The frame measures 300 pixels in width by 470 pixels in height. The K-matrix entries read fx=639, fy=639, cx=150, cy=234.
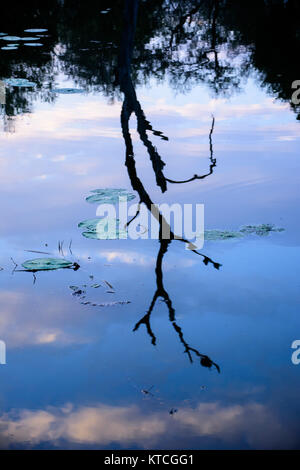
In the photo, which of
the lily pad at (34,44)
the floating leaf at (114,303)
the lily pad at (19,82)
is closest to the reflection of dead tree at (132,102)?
the lily pad at (19,82)

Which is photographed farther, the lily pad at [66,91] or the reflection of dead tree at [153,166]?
the lily pad at [66,91]

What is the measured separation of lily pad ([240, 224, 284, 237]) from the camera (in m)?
3.54

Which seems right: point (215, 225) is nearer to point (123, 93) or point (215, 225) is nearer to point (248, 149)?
point (248, 149)

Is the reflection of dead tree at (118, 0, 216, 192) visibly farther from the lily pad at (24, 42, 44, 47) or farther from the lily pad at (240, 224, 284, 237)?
the lily pad at (24, 42, 44, 47)

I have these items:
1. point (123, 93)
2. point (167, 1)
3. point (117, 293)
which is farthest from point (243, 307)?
point (167, 1)

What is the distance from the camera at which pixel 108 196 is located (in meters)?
4.09

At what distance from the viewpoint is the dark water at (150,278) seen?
209cm

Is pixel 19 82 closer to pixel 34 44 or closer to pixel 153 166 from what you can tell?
pixel 34 44

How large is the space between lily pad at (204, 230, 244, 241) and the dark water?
4cm

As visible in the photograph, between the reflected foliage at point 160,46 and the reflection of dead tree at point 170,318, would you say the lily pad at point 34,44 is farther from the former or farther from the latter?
the reflection of dead tree at point 170,318

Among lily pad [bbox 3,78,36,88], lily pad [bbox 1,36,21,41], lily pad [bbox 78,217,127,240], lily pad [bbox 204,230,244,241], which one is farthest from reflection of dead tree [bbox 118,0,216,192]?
lily pad [bbox 1,36,21,41]

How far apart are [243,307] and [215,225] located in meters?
0.96

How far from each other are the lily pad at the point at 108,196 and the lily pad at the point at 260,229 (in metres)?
0.82
